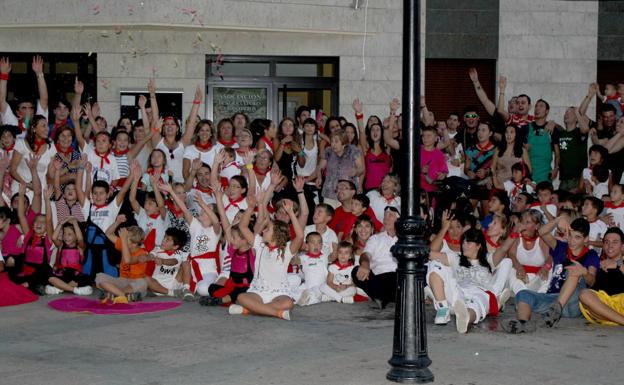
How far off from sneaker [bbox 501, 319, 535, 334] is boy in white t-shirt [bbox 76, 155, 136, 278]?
4945mm

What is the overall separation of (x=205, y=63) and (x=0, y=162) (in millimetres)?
5729

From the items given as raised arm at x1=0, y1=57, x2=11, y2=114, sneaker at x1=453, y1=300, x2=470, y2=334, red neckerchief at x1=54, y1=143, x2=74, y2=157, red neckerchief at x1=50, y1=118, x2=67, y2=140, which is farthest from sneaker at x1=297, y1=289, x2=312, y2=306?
raised arm at x1=0, y1=57, x2=11, y2=114

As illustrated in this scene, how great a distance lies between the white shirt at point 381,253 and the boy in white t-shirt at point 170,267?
2182 millimetres

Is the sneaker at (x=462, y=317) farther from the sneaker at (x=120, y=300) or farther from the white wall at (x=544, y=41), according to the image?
the white wall at (x=544, y=41)

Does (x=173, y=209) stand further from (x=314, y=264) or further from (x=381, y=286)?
(x=381, y=286)

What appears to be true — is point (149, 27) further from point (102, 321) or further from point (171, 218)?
point (102, 321)

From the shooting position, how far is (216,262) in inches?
451

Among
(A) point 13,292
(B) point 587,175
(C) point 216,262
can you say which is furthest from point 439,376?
(B) point 587,175

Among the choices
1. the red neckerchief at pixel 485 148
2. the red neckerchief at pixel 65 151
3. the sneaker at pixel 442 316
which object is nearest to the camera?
the sneaker at pixel 442 316

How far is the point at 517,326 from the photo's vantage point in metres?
8.97

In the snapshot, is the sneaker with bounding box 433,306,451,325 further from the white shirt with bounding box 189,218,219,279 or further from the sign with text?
the sign with text

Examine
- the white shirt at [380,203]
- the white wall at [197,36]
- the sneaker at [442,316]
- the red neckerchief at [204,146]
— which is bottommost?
the sneaker at [442,316]

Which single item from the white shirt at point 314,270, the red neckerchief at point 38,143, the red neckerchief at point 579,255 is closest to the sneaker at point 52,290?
the red neckerchief at point 38,143

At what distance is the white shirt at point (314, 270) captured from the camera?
36.4 ft
